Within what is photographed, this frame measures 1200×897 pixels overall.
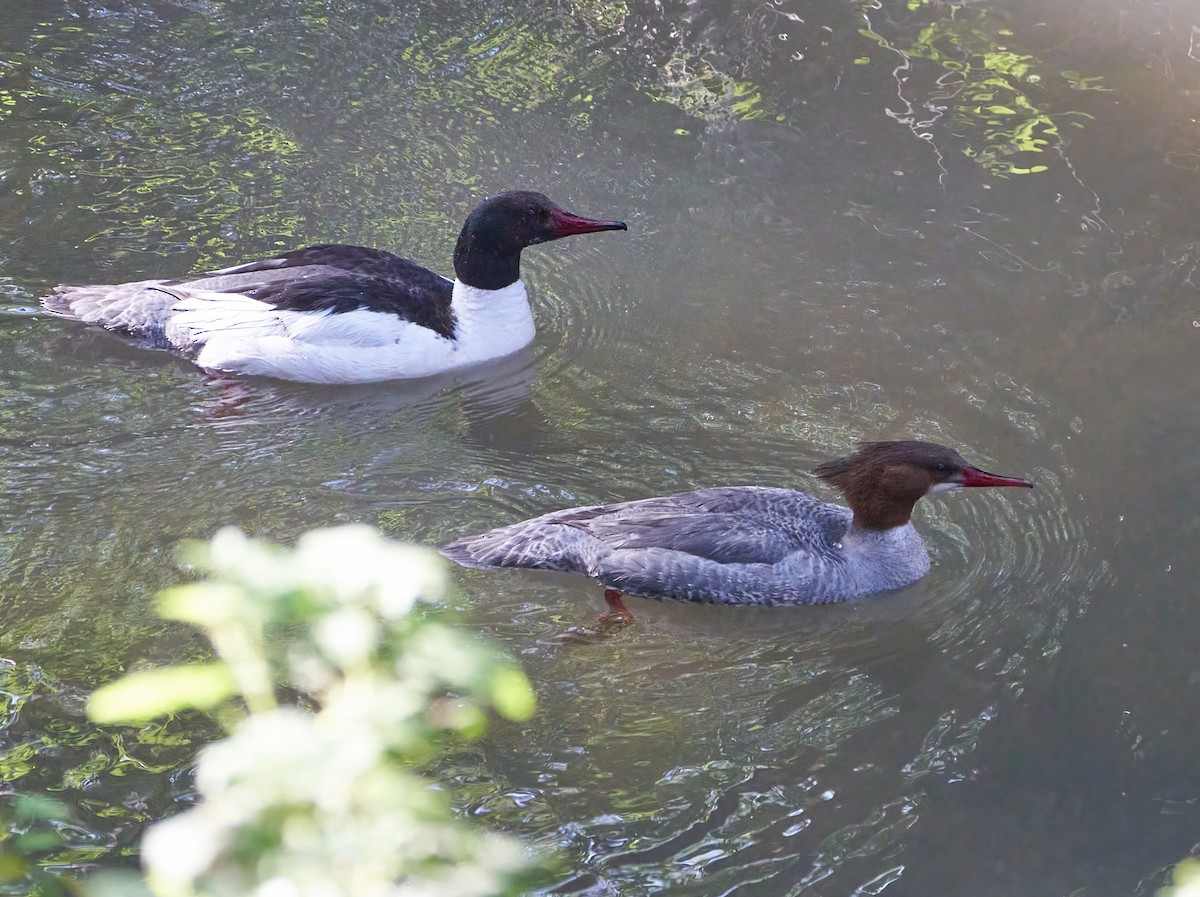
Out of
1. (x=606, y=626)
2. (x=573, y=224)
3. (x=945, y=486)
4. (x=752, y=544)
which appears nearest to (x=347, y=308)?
(x=573, y=224)

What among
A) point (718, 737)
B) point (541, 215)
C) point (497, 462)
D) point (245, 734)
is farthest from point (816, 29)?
point (245, 734)

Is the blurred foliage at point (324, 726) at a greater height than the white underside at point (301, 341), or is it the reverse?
the blurred foliage at point (324, 726)

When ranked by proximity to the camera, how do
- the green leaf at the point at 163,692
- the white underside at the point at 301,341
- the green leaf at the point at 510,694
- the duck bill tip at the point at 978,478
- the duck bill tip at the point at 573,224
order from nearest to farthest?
1. the green leaf at the point at 163,692
2. the green leaf at the point at 510,694
3. the duck bill tip at the point at 978,478
4. the white underside at the point at 301,341
5. the duck bill tip at the point at 573,224

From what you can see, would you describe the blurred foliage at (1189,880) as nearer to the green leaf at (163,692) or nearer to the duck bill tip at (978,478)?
the green leaf at (163,692)

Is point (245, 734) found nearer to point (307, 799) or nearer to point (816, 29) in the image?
point (307, 799)

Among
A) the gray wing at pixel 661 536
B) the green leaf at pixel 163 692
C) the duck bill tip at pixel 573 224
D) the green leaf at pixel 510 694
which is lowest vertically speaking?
the gray wing at pixel 661 536

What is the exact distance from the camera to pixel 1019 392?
7328mm

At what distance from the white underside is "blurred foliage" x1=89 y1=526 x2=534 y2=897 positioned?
5979 mm

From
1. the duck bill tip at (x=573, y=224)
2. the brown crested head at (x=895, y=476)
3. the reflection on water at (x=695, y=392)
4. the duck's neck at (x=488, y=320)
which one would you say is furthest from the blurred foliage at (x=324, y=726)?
the duck bill tip at (x=573, y=224)

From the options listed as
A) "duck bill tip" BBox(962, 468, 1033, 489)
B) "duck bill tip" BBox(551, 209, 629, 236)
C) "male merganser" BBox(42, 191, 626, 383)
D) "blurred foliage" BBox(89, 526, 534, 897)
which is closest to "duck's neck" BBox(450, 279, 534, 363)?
"male merganser" BBox(42, 191, 626, 383)

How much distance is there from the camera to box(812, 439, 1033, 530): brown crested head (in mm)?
5797

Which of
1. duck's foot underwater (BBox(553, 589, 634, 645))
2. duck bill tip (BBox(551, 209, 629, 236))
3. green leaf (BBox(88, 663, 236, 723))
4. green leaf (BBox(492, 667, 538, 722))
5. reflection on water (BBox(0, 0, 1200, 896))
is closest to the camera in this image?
green leaf (BBox(88, 663, 236, 723))

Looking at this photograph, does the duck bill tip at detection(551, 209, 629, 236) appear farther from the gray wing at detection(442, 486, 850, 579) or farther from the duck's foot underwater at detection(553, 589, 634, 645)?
the duck's foot underwater at detection(553, 589, 634, 645)

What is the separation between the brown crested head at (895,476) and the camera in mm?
5797
